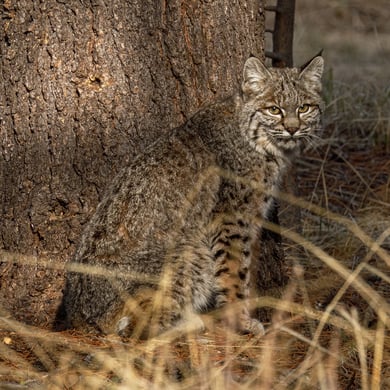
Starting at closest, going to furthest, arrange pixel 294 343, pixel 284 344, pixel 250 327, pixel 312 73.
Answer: pixel 284 344
pixel 294 343
pixel 250 327
pixel 312 73

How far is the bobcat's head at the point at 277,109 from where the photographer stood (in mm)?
4973

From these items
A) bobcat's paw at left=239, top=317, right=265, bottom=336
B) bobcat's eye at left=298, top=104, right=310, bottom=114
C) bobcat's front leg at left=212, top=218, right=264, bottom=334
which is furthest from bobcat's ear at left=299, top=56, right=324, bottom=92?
bobcat's paw at left=239, top=317, right=265, bottom=336

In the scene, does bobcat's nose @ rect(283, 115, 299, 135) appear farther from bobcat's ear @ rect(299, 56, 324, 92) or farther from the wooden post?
the wooden post

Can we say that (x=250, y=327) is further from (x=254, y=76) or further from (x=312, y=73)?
(x=312, y=73)

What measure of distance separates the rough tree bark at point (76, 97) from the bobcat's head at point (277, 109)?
0.24 meters

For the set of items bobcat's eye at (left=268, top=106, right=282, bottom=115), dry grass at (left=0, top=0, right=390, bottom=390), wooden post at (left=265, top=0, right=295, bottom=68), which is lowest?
dry grass at (left=0, top=0, right=390, bottom=390)

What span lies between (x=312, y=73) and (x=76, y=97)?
1.44 metres

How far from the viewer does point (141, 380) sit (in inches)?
138

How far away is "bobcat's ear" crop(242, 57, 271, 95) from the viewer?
4879 mm

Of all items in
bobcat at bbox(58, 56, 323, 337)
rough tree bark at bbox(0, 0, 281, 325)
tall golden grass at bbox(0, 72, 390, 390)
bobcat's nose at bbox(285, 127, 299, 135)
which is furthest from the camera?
bobcat's nose at bbox(285, 127, 299, 135)

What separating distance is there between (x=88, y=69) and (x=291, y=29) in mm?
2517

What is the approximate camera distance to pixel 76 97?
4840mm

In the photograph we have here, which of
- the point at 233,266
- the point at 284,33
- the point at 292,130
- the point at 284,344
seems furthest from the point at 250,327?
the point at 284,33

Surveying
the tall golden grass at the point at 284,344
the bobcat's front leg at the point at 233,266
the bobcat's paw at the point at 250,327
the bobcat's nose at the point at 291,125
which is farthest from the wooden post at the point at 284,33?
the bobcat's paw at the point at 250,327
